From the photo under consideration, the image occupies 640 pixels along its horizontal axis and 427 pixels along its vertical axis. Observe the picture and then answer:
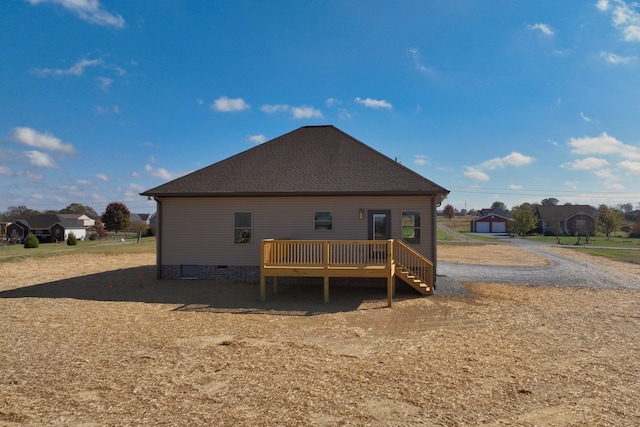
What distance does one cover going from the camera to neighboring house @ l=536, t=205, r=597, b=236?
58125mm

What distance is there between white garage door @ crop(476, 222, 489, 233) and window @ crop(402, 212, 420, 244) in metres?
63.4

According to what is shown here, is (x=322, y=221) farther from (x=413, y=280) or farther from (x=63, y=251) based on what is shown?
(x=63, y=251)

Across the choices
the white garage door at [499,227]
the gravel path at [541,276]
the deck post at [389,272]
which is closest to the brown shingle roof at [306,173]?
the deck post at [389,272]

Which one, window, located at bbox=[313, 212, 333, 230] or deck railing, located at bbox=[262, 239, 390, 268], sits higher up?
window, located at bbox=[313, 212, 333, 230]

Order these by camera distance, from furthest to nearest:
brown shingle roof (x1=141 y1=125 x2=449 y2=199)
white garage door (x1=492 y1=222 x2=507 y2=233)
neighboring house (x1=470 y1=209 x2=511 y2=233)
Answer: neighboring house (x1=470 y1=209 x2=511 y2=233) < white garage door (x1=492 y1=222 x2=507 y2=233) < brown shingle roof (x1=141 y1=125 x2=449 y2=199)

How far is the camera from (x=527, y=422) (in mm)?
4051

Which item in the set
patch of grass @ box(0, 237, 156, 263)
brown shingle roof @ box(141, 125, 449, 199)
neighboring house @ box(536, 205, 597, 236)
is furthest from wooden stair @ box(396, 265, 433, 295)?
neighboring house @ box(536, 205, 597, 236)

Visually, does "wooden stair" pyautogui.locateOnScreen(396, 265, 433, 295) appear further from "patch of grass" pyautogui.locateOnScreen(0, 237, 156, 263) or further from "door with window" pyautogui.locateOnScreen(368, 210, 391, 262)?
"patch of grass" pyautogui.locateOnScreen(0, 237, 156, 263)

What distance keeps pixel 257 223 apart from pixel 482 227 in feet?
218

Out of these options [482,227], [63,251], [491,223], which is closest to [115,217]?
[63,251]

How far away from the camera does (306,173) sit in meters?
13.6

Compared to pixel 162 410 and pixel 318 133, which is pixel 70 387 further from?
pixel 318 133

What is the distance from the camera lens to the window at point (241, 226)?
13.2 m

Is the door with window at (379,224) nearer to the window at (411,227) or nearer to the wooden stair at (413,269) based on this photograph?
the window at (411,227)
